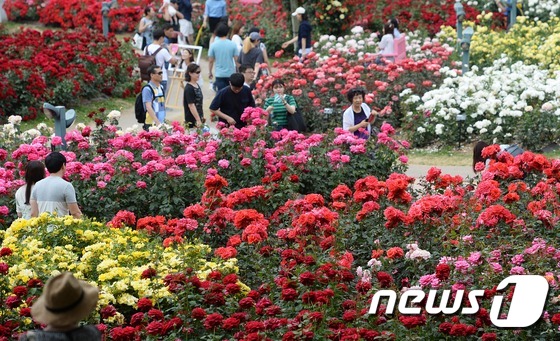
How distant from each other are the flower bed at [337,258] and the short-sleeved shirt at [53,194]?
1.20 ft

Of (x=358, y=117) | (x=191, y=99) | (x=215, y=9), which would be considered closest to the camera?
(x=358, y=117)

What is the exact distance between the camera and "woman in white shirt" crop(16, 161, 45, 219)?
948cm

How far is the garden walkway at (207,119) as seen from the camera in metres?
13.4

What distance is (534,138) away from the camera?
14328 millimetres

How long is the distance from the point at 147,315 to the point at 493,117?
8.27 metres

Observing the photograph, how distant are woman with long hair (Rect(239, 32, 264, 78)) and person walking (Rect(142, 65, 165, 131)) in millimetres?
3806

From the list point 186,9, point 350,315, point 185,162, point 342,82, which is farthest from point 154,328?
point 186,9

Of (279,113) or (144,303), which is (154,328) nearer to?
(144,303)

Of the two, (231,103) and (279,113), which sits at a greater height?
(231,103)

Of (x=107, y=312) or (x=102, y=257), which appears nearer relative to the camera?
(x=107, y=312)

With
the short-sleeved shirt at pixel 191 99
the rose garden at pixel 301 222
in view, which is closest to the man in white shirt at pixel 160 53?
the rose garden at pixel 301 222

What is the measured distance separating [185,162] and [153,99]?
286cm

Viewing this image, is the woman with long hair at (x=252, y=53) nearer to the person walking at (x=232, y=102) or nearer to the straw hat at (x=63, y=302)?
the person walking at (x=232, y=102)

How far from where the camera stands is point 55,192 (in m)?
9.17
